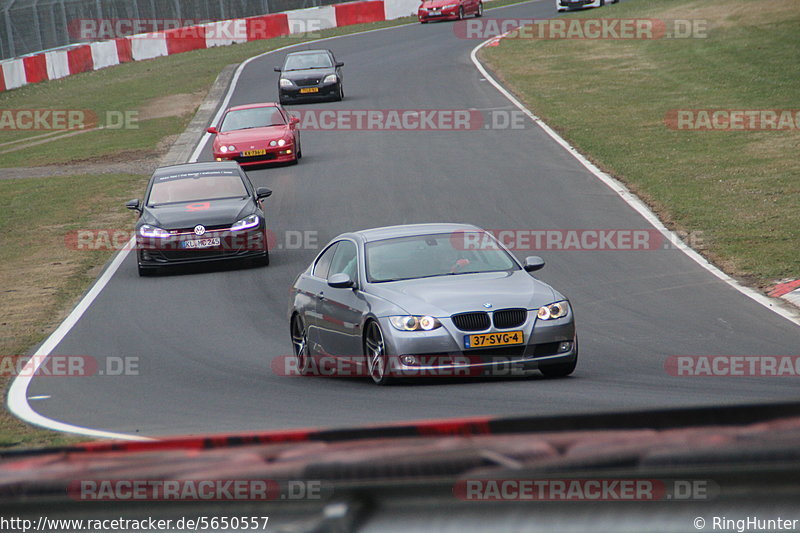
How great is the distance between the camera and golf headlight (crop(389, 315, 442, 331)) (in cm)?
985

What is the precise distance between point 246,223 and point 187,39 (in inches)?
1498

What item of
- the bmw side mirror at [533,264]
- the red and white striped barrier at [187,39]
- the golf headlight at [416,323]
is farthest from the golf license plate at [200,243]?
the red and white striped barrier at [187,39]

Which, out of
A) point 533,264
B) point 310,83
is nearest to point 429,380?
point 533,264

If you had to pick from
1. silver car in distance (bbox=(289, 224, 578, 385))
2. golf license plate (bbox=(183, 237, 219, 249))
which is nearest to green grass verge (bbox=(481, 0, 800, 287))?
silver car in distance (bbox=(289, 224, 578, 385))

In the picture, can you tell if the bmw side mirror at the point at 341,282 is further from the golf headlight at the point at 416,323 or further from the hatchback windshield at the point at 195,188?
the hatchback windshield at the point at 195,188

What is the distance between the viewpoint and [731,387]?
9289 mm

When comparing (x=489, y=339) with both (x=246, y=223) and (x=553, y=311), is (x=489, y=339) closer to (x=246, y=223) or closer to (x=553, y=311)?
(x=553, y=311)

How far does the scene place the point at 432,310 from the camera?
9914mm

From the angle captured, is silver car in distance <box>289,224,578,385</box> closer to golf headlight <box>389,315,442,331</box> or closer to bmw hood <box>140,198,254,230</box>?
golf headlight <box>389,315,442,331</box>

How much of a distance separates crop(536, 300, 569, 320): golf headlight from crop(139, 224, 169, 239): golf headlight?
961cm

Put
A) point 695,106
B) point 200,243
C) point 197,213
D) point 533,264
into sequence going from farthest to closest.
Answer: point 695,106, point 197,213, point 200,243, point 533,264

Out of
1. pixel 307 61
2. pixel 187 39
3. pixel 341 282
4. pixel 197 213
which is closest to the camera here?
pixel 341 282

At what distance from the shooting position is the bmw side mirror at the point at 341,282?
1071 cm

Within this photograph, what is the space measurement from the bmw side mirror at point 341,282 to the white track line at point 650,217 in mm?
4963
